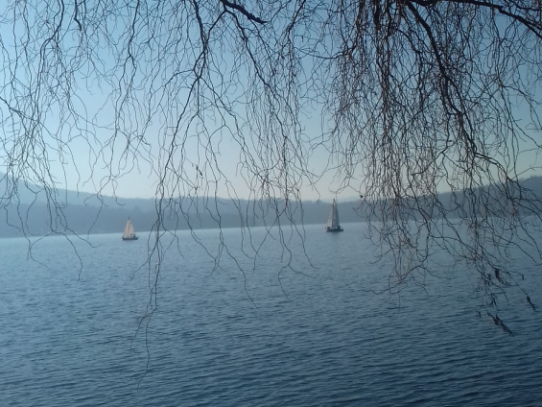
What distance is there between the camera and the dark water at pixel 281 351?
859 cm

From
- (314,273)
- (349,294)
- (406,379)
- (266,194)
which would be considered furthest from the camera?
(314,273)

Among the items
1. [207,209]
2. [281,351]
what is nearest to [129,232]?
[281,351]

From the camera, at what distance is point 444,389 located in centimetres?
856

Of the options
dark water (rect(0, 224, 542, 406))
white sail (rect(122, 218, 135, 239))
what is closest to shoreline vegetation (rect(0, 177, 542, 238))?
dark water (rect(0, 224, 542, 406))

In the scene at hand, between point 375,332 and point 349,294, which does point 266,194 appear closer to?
point 375,332

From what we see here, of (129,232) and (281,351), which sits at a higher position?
(129,232)

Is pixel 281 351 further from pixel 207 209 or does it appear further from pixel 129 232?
pixel 129 232

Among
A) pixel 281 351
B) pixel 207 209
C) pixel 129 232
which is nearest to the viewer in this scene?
pixel 207 209

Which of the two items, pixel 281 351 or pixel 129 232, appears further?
pixel 129 232

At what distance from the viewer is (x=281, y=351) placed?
34.7 ft

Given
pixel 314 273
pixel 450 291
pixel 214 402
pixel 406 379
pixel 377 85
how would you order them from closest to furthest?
pixel 377 85
pixel 214 402
pixel 406 379
pixel 450 291
pixel 314 273

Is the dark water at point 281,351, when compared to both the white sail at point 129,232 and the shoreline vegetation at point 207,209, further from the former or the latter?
the white sail at point 129,232

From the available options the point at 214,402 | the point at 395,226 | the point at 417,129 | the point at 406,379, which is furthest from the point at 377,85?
the point at 406,379

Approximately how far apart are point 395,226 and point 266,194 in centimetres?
A: 39
